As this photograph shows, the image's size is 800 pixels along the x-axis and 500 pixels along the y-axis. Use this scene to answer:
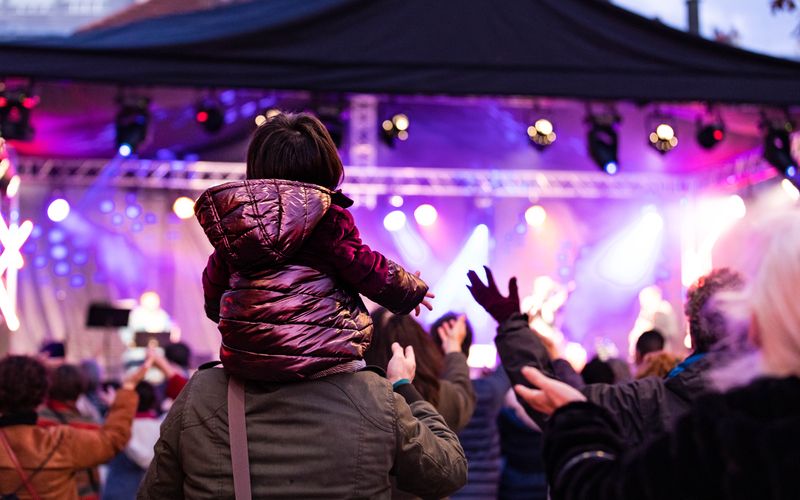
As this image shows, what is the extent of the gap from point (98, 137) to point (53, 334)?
9.94 ft

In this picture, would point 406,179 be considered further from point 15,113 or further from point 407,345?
point 407,345

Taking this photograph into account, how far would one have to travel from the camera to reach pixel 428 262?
9.99 metres

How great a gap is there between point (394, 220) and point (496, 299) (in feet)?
26.6

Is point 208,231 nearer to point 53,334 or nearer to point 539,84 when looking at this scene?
point 539,84

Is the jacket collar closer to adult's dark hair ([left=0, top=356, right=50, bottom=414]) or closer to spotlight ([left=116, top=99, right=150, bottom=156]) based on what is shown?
adult's dark hair ([left=0, top=356, right=50, bottom=414])

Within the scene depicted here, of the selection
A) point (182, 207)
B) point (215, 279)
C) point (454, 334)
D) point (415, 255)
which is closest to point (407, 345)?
point (454, 334)

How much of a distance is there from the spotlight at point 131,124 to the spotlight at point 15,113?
79 cm

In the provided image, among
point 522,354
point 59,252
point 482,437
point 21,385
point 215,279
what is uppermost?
point 215,279

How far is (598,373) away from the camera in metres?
3.00

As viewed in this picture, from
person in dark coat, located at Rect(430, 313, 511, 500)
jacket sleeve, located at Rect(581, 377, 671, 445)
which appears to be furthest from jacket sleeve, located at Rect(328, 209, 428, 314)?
person in dark coat, located at Rect(430, 313, 511, 500)

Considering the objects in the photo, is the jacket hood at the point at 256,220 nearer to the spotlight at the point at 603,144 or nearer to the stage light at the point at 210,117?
the stage light at the point at 210,117

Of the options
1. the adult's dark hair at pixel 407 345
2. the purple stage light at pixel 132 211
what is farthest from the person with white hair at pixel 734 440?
the purple stage light at pixel 132 211

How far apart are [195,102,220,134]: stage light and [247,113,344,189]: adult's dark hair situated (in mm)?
5347

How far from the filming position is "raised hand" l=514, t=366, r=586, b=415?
1.15 metres
